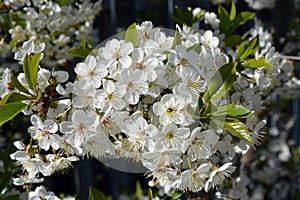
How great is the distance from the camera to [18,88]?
1.09 m

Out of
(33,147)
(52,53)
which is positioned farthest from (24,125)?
(33,147)

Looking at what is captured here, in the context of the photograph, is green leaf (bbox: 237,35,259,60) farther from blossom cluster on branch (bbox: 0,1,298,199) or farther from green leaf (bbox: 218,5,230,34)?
green leaf (bbox: 218,5,230,34)

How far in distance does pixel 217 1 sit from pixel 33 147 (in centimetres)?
113

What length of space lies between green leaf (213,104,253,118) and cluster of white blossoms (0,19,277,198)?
3cm

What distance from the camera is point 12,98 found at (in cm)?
107

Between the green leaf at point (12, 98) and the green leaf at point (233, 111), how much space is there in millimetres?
412

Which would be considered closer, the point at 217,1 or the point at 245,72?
the point at 245,72

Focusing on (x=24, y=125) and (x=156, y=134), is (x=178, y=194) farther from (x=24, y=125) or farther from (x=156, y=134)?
(x=24, y=125)

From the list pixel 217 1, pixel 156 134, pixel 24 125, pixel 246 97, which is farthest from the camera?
pixel 24 125

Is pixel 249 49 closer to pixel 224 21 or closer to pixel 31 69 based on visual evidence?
pixel 224 21

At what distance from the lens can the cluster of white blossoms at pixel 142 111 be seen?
103 centimetres

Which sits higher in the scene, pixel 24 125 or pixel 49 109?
pixel 49 109

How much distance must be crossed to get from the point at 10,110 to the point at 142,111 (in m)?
0.28

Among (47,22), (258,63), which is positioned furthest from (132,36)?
(47,22)
